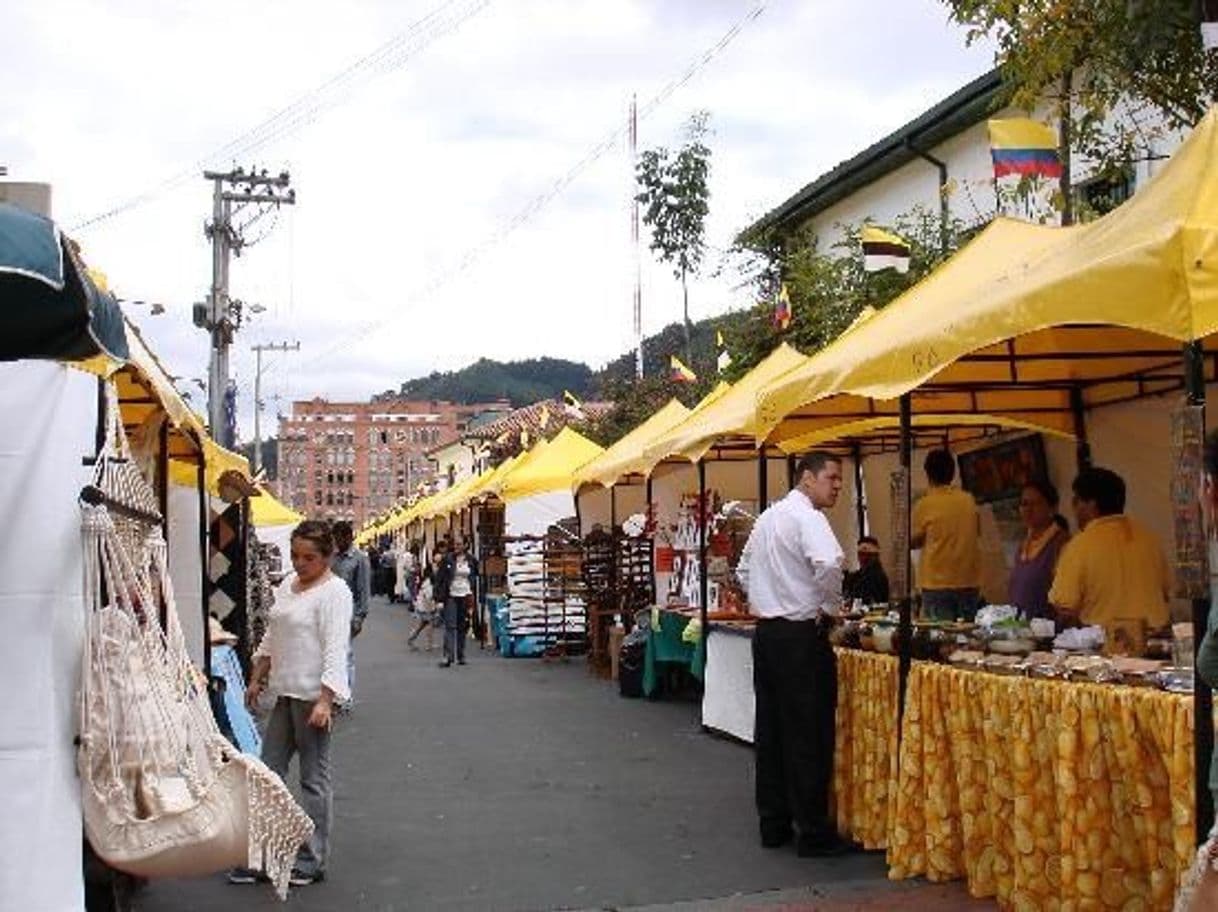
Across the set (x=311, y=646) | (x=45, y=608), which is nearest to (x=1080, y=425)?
(x=311, y=646)

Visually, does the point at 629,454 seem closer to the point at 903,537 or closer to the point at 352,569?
the point at 352,569

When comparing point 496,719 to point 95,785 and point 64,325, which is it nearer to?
point 95,785

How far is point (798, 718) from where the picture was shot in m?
7.78

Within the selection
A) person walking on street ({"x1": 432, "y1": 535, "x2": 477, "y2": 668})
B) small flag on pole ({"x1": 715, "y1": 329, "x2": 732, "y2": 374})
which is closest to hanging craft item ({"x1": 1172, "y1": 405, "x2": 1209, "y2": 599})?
small flag on pole ({"x1": 715, "y1": 329, "x2": 732, "y2": 374})

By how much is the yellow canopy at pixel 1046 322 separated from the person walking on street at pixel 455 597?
35.4 ft

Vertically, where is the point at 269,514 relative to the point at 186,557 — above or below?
above

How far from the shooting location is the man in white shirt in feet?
25.1

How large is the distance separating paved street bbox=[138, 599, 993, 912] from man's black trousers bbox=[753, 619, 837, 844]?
0.90 feet

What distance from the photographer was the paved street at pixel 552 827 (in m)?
7.18

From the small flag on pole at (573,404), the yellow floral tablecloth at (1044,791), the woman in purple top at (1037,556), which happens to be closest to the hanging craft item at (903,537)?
the yellow floral tablecloth at (1044,791)

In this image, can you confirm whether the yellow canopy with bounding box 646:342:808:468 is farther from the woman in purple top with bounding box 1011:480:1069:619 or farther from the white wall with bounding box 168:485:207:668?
the white wall with bounding box 168:485:207:668

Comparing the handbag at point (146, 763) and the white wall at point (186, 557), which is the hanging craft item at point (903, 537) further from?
the white wall at point (186, 557)

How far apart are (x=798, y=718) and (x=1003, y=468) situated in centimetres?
512

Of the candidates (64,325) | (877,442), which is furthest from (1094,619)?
(877,442)
